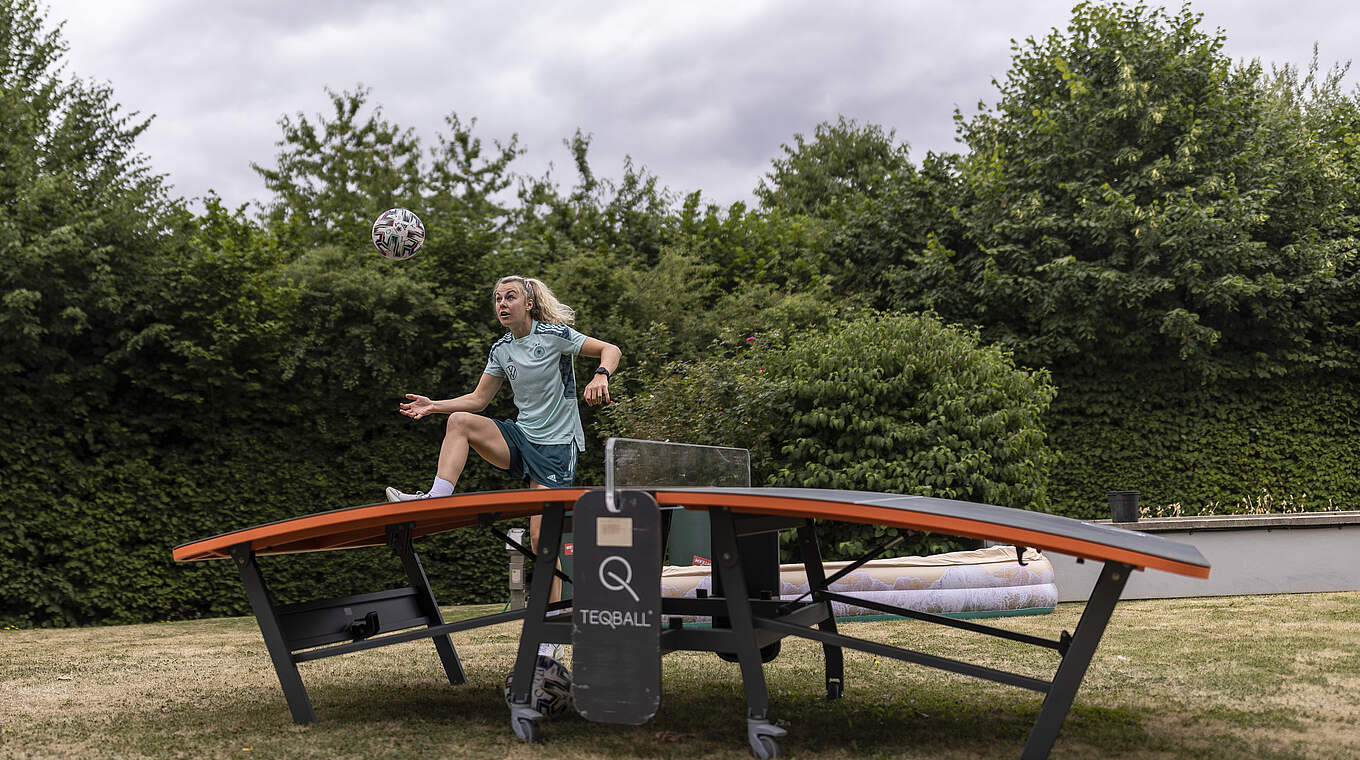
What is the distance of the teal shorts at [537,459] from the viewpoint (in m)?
5.03

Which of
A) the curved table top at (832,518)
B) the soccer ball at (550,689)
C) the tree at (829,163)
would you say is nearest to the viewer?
the curved table top at (832,518)

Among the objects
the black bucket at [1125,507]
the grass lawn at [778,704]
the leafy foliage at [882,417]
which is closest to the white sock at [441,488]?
the grass lawn at [778,704]

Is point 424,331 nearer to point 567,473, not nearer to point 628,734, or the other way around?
point 567,473

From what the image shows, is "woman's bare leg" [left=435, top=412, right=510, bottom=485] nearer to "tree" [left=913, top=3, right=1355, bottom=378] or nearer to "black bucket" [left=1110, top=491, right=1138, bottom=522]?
"black bucket" [left=1110, top=491, right=1138, bottom=522]

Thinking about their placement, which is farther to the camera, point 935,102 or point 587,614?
point 935,102

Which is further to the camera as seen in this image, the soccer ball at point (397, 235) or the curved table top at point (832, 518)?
the soccer ball at point (397, 235)

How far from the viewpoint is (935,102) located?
19.2 meters

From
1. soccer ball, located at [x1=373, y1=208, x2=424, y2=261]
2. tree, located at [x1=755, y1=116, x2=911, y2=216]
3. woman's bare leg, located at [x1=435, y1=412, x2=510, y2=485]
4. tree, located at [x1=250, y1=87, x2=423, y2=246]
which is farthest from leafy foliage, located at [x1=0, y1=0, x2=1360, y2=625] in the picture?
tree, located at [x1=755, y1=116, x2=911, y2=216]

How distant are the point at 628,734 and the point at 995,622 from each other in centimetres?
436

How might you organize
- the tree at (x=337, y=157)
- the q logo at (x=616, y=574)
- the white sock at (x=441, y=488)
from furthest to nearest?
the tree at (x=337, y=157) < the white sock at (x=441, y=488) < the q logo at (x=616, y=574)

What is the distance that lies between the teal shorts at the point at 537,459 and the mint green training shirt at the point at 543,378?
0.13 feet

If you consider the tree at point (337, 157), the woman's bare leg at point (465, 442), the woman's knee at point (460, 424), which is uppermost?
the tree at point (337, 157)

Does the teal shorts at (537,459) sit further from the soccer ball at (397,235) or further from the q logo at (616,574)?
the soccer ball at (397,235)

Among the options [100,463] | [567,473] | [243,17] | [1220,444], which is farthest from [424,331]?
[1220,444]
